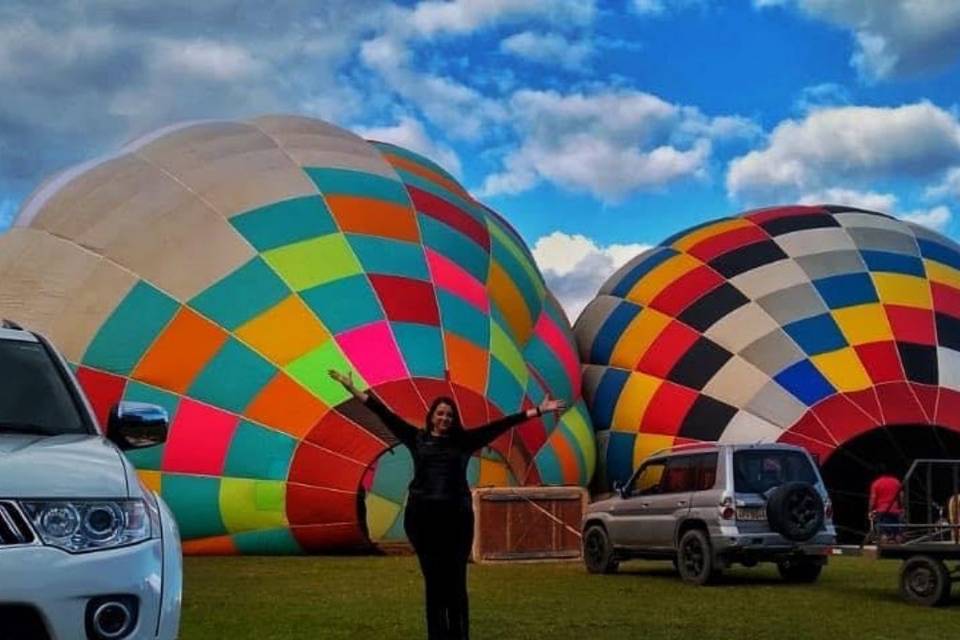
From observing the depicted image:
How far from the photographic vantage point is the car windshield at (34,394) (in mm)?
5113

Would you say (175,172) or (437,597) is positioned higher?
(175,172)

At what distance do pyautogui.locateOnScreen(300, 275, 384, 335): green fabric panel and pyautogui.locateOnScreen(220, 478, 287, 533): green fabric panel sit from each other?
2.25m

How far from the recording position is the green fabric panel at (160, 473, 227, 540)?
1673cm

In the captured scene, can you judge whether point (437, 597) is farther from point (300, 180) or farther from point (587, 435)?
point (587, 435)

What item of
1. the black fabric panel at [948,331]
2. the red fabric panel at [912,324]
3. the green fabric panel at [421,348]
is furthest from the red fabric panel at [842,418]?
the green fabric panel at [421,348]

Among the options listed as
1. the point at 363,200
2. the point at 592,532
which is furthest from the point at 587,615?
the point at 363,200

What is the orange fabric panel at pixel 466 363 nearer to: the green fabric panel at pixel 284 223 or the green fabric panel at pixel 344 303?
the green fabric panel at pixel 344 303

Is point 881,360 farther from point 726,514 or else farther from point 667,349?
point 726,514

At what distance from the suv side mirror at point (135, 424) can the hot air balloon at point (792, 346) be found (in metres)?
16.9

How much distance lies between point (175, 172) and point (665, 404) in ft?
29.2

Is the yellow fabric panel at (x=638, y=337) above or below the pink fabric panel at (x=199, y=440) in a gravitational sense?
above

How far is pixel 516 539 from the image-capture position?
1750cm

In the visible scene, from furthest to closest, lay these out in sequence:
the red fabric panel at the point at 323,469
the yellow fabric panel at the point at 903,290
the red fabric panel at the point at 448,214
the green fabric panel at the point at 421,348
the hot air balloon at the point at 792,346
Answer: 1. the yellow fabric panel at the point at 903,290
2. the hot air balloon at the point at 792,346
3. the red fabric panel at the point at 448,214
4. the green fabric panel at the point at 421,348
5. the red fabric panel at the point at 323,469

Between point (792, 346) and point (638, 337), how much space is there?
290 centimetres
